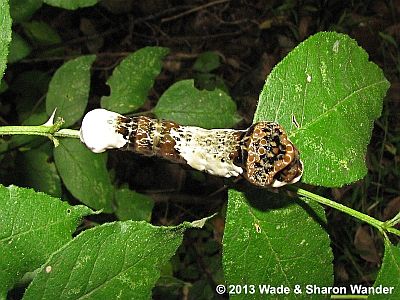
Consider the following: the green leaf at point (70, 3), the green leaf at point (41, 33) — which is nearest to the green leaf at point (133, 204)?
the green leaf at point (70, 3)

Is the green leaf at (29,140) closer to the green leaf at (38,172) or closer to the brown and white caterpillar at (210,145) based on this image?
the green leaf at (38,172)

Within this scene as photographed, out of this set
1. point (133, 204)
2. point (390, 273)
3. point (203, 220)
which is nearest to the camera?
point (203, 220)

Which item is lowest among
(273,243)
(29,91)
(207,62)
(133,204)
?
(133,204)


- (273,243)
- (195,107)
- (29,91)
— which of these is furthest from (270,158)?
(29,91)

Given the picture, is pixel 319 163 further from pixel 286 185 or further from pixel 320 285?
pixel 320 285

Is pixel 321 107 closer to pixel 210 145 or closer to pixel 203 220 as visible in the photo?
pixel 210 145
